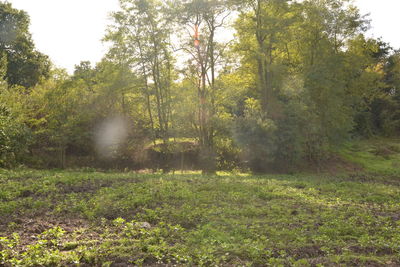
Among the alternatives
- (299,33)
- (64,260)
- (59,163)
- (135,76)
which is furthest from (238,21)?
(64,260)

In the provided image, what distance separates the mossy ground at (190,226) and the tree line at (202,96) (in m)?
12.0

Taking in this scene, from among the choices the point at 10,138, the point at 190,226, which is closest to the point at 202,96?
the point at 10,138

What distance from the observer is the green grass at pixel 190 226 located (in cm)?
593

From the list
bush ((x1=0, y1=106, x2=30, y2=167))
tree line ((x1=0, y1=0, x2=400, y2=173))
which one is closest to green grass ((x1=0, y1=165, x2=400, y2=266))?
bush ((x1=0, y1=106, x2=30, y2=167))

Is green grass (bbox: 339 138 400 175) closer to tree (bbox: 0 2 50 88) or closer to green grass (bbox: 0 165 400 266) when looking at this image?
green grass (bbox: 0 165 400 266)

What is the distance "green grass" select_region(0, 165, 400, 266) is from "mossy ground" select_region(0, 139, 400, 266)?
0.02m

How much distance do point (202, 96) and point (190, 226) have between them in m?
17.5

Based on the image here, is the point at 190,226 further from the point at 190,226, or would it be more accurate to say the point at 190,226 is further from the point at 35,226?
the point at 35,226

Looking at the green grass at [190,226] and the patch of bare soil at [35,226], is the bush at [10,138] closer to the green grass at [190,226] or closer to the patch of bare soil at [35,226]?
the green grass at [190,226]

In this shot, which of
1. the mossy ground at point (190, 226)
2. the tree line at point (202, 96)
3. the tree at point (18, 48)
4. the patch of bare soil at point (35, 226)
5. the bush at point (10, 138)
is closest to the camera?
the mossy ground at point (190, 226)

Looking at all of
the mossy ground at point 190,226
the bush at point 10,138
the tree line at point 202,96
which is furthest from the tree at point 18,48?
the mossy ground at point 190,226

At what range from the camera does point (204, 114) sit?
25.1 m

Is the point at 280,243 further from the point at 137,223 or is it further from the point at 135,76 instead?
the point at 135,76

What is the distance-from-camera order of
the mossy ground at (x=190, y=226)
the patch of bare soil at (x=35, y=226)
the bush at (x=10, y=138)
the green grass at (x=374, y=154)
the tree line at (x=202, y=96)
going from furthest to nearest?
the green grass at (x=374, y=154) → the tree line at (x=202, y=96) → the bush at (x=10, y=138) → the patch of bare soil at (x=35, y=226) → the mossy ground at (x=190, y=226)
